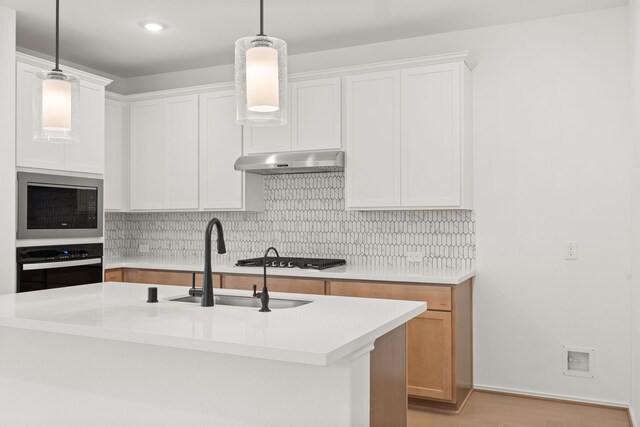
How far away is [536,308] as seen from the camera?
154 inches

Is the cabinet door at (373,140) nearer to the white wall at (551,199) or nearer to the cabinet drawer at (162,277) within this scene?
the white wall at (551,199)

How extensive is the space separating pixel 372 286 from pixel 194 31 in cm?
235

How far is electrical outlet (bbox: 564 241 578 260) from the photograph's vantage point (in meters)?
3.81

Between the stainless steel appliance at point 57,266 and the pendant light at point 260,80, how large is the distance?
8.16 feet

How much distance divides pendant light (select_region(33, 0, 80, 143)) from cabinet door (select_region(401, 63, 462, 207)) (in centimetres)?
235

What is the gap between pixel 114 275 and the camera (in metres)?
4.62

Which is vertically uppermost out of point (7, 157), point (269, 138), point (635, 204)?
point (269, 138)

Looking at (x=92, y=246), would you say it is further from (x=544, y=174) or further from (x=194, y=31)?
(x=544, y=174)

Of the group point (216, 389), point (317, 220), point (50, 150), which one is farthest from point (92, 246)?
point (216, 389)

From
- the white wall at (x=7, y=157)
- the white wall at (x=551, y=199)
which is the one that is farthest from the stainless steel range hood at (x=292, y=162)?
the white wall at (x=7, y=157)

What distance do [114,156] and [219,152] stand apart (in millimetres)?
1062

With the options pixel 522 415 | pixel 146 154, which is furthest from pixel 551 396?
pixel 146 154

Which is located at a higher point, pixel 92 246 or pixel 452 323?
pixel 92 246

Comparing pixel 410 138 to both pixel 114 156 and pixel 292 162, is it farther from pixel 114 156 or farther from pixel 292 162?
pixel 114 156
